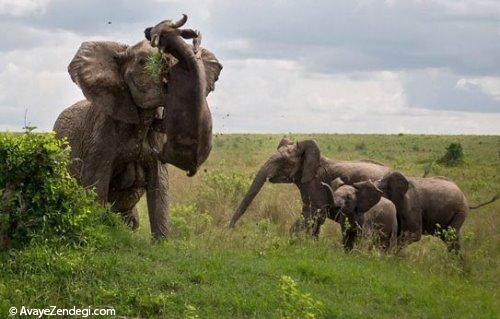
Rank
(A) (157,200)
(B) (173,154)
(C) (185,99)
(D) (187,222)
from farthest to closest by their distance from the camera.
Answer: (D) (187,222), (A) (157,200), (B) (173,154), (C) (185,99)

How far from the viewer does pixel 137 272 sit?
873cm

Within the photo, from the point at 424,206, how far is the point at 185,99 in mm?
7008

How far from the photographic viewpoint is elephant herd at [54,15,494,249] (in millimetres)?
8719

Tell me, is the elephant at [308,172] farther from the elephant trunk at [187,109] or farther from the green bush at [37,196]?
the elephant trunk at [187,109]

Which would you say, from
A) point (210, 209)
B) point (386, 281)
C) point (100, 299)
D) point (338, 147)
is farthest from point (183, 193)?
point (338, 147)

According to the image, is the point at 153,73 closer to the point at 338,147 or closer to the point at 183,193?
the point at 183,193

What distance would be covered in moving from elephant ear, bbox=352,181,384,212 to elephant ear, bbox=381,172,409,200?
0.89 meters

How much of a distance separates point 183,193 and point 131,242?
9643 mm

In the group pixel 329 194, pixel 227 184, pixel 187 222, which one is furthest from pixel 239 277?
pixel 227 184

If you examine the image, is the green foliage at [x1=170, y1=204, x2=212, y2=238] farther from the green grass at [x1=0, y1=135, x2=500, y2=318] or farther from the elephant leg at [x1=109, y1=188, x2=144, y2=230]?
the elephant leg at [x1=109, y1=188, x2=144, y2=230]

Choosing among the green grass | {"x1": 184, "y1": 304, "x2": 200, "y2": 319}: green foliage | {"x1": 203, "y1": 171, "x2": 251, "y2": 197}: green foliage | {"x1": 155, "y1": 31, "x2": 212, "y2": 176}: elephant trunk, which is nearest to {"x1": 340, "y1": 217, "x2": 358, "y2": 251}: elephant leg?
the green grass

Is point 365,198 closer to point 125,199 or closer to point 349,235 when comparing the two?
point 349,235

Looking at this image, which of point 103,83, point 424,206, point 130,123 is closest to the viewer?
point 103,83

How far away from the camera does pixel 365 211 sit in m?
12.9
